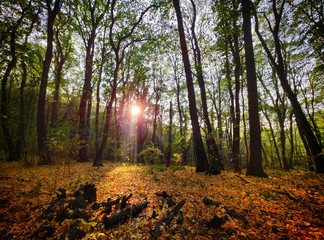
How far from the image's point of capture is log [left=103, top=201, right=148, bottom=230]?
277 cm

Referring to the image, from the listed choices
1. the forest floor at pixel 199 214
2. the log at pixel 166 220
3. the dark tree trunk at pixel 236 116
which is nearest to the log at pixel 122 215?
the forest floor at pixel 199 214

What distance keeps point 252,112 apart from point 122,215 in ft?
24.9

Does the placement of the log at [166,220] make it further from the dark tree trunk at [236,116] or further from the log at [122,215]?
the dark tree trunk at [236,116]

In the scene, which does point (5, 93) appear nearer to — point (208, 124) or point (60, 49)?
point (60, 49)

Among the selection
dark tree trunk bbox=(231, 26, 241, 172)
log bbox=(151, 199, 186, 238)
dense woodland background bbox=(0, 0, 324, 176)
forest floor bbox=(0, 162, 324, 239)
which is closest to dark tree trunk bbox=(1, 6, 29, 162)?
dense woodland background bbox=(0, 0, 324, 176)

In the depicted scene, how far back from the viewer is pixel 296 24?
8531 mm

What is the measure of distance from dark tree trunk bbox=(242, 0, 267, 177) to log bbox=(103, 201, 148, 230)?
6.16 metres

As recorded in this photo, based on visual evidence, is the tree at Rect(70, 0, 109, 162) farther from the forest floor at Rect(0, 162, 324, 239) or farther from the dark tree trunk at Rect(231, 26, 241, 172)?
the dark tree trunk at Rect(231, 26, 241, 172)

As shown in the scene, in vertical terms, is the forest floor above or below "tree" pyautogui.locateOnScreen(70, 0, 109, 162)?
below

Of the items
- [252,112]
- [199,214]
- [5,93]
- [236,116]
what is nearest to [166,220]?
[199,214]

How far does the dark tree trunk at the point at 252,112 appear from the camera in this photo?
6550 mm

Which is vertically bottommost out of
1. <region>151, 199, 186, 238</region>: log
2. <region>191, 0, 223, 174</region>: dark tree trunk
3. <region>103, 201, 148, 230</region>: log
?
<region>151, 199, 186, 238</region>: log

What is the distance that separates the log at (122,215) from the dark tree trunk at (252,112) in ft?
20.2

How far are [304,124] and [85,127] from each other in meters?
14.8
